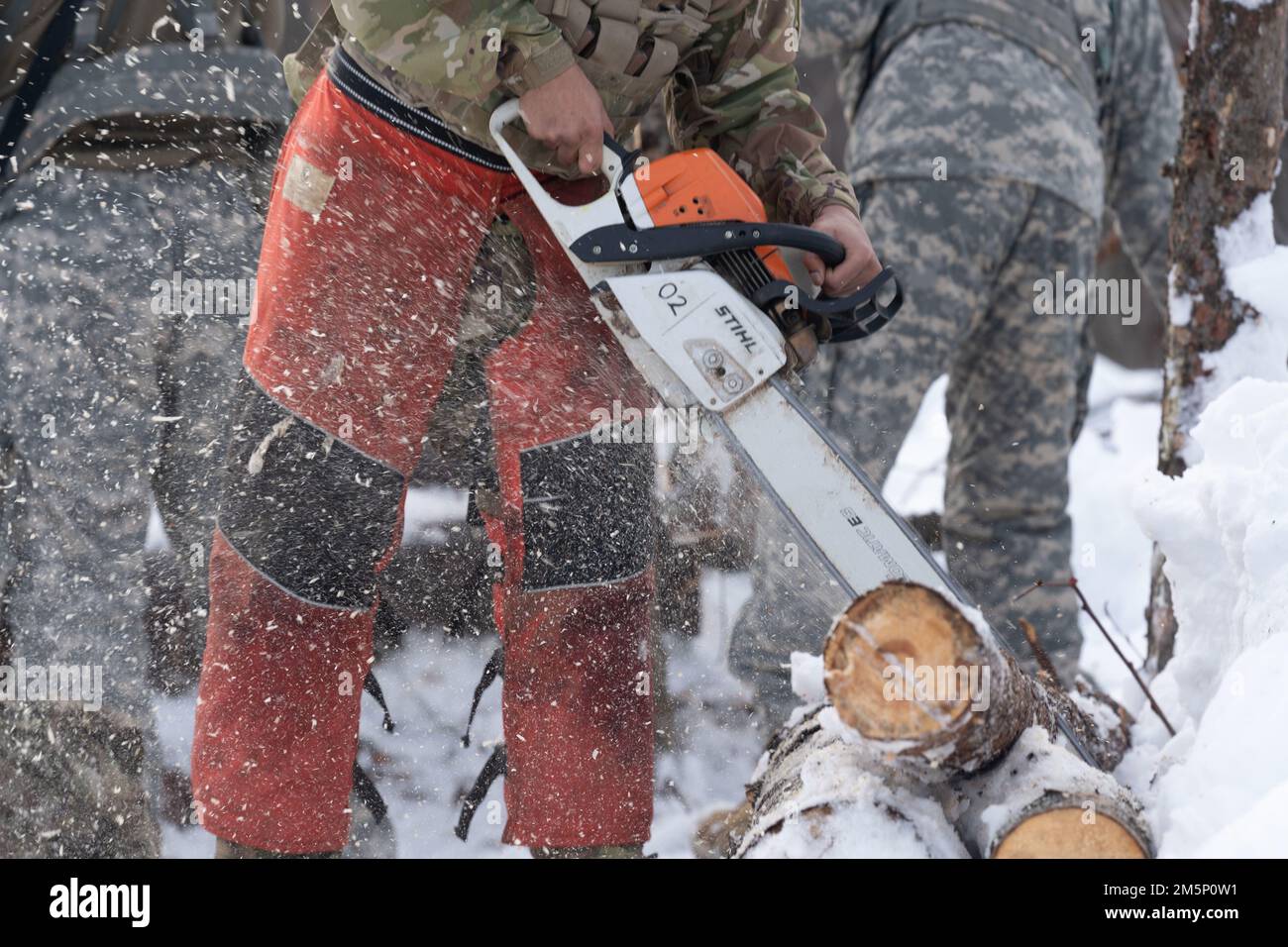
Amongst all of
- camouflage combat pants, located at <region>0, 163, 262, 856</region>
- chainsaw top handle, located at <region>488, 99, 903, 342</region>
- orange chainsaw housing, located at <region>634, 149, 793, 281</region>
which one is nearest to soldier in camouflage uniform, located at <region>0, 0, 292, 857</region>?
camouflage combat pants, located at <region>0, 163, 262, 856</region>

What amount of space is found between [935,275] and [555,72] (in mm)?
2010

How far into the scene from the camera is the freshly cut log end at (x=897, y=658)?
144 centimetres

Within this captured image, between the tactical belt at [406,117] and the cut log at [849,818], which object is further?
the tactical belt at [406,117]

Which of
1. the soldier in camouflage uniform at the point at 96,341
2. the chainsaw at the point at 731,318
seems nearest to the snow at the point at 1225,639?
the chainsaw at the point at 731,318

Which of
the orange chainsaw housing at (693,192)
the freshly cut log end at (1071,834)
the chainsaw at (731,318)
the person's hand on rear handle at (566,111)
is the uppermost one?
the person's hand on rear handle at (566,111)

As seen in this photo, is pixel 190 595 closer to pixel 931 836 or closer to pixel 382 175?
pixel 382 175

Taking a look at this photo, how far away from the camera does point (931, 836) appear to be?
5.09ft

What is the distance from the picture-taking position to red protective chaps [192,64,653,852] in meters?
1.98

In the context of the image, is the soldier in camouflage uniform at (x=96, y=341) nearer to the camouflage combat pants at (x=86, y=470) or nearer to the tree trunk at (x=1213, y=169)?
the camouflage combat pants at (x=86, y=470)

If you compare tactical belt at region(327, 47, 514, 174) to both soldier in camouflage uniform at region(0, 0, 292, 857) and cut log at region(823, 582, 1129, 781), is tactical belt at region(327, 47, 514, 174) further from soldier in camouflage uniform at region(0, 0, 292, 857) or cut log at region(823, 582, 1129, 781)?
cut log at region(823, 582, 1129, 781)

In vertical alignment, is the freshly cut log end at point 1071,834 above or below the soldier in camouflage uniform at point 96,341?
below

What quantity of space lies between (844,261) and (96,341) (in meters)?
1.71

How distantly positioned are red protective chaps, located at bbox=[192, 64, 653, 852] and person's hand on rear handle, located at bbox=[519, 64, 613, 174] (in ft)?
0.52

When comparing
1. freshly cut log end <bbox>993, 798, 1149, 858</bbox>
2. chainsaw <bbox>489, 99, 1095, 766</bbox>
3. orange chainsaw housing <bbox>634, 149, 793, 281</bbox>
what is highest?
orange chainsaw housing <bbox>634, 149, 793, 281</bbox>
